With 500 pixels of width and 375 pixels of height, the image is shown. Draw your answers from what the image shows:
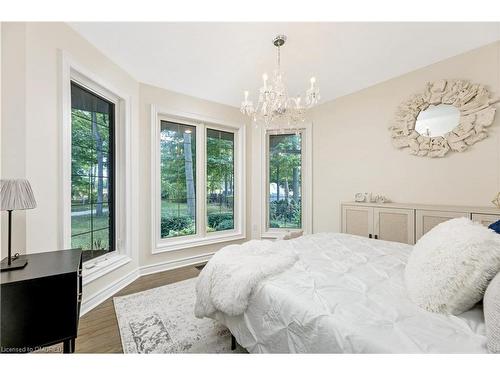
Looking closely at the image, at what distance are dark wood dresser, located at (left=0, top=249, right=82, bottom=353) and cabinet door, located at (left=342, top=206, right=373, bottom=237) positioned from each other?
2.78 m

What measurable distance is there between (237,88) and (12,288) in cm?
294

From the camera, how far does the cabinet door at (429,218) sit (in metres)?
2.04

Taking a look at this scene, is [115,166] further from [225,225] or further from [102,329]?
[225,225]

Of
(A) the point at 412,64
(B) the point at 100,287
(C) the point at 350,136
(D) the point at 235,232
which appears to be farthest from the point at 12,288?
(A) the point at 412,64

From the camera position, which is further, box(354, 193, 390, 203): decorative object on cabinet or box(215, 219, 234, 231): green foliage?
box(215, 219, 234, 231): green foliage

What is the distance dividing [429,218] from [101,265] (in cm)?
341

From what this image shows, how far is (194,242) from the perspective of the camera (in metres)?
3.33

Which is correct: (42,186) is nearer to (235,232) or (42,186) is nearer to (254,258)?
(254,258)

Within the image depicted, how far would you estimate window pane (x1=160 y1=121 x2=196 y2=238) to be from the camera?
3.18 m

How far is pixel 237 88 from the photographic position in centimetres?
307

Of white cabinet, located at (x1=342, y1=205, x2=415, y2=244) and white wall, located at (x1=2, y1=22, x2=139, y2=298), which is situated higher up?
white wall, located at (x1=2, y1=22, x2=139, y2=298)

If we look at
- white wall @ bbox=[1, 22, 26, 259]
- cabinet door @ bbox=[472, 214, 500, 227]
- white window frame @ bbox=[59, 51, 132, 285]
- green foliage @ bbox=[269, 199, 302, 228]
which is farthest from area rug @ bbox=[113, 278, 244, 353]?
cabinet door @ bbox=[472, 214, 500, 227]

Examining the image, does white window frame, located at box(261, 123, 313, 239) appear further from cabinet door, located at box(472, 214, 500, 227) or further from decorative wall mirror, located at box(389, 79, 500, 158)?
cabinet door, located at box(472, 214, 500, 227)

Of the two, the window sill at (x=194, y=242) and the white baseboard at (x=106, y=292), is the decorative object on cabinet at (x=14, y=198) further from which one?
the window sill at (x=194, y=242)
